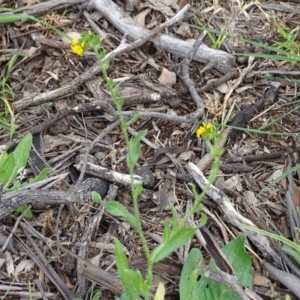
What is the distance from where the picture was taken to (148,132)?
7.66 ft

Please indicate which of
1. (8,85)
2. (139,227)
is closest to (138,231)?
(139,227)

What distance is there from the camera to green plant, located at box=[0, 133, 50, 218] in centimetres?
206

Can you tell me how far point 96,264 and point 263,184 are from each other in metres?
0.71

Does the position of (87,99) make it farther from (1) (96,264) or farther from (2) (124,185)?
(1) (96,264)

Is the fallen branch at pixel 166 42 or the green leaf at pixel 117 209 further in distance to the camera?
the fallen branch at pixel 166 42

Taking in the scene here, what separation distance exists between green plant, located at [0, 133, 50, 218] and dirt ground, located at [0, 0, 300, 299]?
0.05m

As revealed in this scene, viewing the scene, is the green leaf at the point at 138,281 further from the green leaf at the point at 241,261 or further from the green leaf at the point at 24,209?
the green leaf at the point at 24,209

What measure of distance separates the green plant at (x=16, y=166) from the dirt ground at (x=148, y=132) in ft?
0.16

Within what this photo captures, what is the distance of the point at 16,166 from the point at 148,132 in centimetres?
56

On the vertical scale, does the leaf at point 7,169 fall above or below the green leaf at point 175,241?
below

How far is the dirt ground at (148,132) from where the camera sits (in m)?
1.95

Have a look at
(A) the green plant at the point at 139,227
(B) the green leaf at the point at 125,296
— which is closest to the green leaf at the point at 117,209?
(A) the green plant at the point at 139,227

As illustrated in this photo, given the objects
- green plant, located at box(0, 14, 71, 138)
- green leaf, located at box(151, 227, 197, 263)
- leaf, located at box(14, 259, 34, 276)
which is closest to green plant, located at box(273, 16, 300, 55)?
green plant, located at box(0, 14, 71, 138)

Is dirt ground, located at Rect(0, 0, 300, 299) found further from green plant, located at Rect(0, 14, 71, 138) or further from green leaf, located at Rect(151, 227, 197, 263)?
green leaf, located at Rect(151, 227, 197, 263)
